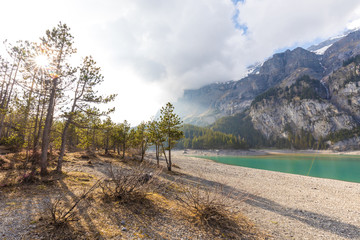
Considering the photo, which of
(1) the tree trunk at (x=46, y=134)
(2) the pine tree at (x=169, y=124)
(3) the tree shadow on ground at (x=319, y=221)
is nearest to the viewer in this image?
(3) the tree shadow on ground at (x=319, y=221)

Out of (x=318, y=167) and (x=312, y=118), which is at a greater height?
(x=312, y=118)

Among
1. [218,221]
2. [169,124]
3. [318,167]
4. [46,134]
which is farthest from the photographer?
[318,167]

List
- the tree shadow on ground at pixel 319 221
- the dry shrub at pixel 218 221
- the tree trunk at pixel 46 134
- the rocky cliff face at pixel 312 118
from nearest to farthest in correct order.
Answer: the dry shrub at pixel 218 221 < the tree shadow on ground at pixel 319 221 < the tree trunk at pixel 46 134 < the rocky cliff face at pixel 312 118

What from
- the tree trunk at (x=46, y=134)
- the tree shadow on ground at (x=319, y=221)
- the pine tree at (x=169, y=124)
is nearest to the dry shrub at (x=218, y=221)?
the tree shadow on ground at (x=319, y=221)

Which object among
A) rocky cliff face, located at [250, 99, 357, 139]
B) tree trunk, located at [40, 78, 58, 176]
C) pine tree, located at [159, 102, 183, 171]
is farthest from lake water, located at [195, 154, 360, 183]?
rocky cliff face, located at [250, 99, 357, 139]

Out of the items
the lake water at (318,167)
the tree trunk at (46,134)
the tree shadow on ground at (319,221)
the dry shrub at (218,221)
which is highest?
the tree trunk at (46,134)

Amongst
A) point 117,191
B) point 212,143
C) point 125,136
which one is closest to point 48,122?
point 117,191

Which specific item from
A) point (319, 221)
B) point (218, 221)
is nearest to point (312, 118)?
point (319, 221)

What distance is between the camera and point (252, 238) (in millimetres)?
5957

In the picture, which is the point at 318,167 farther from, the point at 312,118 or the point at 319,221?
the point at 312,118

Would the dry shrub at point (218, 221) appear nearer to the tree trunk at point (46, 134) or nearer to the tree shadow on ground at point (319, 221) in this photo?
the tree shadow on ground at point (319, 221)

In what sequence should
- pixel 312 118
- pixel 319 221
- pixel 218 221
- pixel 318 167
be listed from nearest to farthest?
pixel 218 221
pixel 319 221
pixel 318 167
pixel 312 118

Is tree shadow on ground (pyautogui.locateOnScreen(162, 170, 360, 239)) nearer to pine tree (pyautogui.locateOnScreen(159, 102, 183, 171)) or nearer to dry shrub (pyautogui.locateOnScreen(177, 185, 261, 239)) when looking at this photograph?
dry shrub (pyautogui.locateOnScreen(177, 185, 261, 239))

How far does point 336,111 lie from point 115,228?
705 feet
